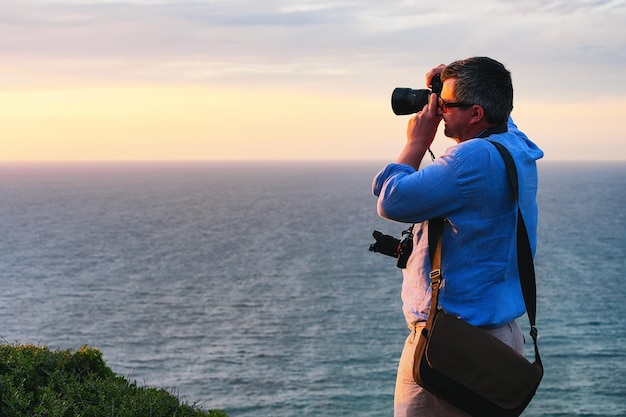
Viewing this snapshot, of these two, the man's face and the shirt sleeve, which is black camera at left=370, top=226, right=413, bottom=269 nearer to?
the shirt sleeve

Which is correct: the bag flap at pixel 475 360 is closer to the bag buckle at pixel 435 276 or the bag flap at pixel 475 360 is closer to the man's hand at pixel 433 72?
the bag buckle at pixel 435 276

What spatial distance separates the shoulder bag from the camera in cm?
341

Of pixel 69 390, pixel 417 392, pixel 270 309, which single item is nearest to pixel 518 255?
pixel 417 392

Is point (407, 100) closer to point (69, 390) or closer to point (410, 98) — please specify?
point (410, 98)

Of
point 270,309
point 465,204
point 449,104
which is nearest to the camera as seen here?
point 465,204

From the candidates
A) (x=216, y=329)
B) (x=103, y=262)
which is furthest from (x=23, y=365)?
(x=103, y=262)

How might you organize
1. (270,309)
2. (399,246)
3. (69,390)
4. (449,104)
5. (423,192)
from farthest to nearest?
(270,309), (69,390), (399,246), (449,104), (423,192)

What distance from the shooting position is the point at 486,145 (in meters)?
3.48

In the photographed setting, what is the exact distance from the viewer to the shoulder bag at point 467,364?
3410 millimetres

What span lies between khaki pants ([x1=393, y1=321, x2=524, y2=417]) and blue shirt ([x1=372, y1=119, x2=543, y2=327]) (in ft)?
0.24

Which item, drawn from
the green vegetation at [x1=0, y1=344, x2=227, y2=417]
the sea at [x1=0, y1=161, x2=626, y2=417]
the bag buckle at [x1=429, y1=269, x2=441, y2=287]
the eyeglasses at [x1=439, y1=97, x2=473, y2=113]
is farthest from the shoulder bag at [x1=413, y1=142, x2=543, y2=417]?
the sea at [x1=0, y1=161, x2=626, y2=417]

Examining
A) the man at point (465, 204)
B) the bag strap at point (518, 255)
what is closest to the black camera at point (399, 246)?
the man at point (465, 204)

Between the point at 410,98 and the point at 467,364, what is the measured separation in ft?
4.52

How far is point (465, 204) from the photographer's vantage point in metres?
3.43
